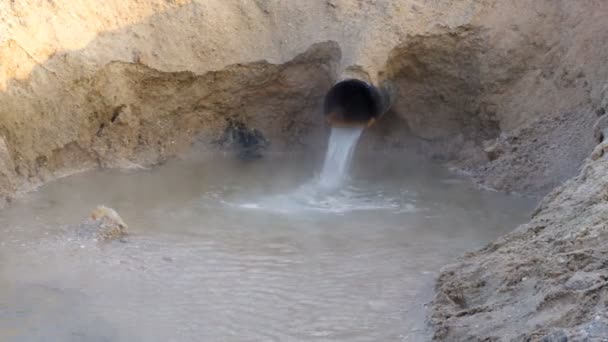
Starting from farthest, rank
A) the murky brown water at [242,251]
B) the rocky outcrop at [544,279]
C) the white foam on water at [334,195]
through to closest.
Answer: the white foam on water at [334,195]
the murky brown water at [242,251]
the rocky outcrop at [544,279]

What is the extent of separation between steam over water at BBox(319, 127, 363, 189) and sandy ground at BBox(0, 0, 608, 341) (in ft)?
1.38

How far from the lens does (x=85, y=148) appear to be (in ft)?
28.2

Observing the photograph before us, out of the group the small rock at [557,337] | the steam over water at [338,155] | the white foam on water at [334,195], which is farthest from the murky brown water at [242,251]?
the small rock at [557,337]

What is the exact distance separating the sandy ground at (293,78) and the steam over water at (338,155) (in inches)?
16.5

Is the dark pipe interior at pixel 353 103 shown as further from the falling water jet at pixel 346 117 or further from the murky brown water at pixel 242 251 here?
the murky brown water at pixel 242 251

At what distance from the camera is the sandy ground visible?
320 inches

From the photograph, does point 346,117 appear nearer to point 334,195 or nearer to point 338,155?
point 338,155

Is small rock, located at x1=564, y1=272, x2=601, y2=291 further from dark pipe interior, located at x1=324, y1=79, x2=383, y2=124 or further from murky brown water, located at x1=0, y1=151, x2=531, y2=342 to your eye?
dark pipe interior, located at x1=324, y1=79, x2=383, y2=124

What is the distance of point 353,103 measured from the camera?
927 cm

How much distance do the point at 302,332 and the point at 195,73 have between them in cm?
406

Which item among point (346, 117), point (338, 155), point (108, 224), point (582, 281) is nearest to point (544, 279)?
point (582, 281)

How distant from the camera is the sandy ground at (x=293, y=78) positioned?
8.12 meters

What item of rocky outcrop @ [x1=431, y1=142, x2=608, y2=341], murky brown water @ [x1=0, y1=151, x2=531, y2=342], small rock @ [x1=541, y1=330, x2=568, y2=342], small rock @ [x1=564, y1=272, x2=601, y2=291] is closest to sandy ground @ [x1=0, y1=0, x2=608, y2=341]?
murky brown water @ [x1=0, y1=151, x2=531, y2=342]

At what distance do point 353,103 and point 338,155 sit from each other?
0.61 m
